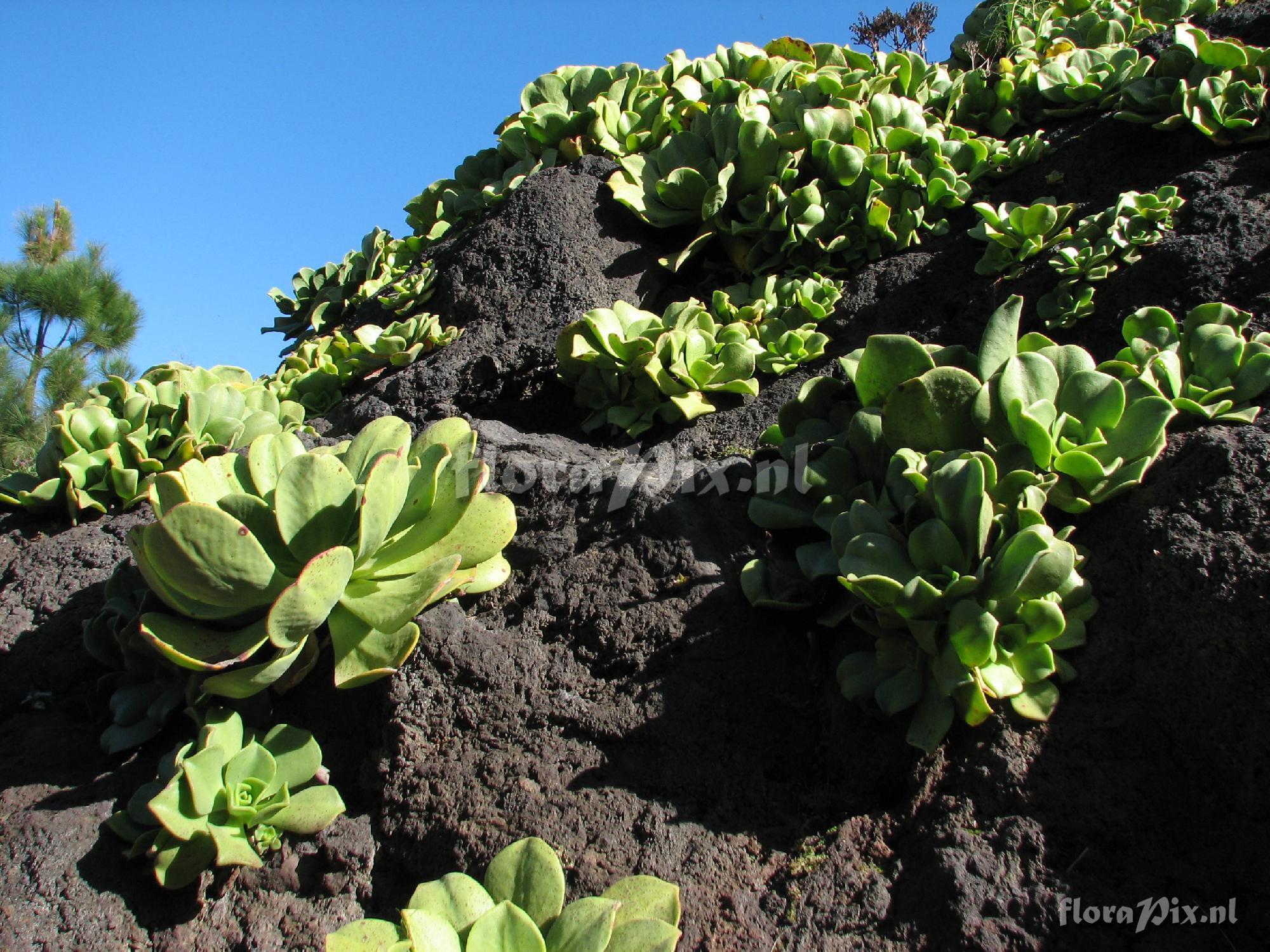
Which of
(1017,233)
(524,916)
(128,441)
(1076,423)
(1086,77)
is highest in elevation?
(1086,77)

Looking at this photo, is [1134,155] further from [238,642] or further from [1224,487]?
[238,642]

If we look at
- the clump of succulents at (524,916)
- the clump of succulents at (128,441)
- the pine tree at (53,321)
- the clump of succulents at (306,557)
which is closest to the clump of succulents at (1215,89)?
the clump of succulents at (306,557)

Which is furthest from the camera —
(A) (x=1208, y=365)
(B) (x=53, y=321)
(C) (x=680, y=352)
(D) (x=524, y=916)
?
(B) (x=53, y=321)

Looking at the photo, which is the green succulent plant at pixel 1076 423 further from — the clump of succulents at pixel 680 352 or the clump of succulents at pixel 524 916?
the clump of succulents at pixel 524 916

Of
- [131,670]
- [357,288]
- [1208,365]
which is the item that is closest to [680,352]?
[1208,365]

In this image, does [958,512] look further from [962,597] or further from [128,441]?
[128,441]

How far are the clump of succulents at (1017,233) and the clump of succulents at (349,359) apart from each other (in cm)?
181

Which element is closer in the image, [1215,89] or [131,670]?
[131,670]

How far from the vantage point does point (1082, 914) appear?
4.86 feet

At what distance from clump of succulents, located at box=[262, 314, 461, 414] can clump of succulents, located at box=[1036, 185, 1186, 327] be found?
6.48 feet

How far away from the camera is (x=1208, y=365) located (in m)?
1.98

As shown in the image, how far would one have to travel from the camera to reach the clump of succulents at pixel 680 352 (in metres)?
2.72

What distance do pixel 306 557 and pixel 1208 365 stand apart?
1.99 m

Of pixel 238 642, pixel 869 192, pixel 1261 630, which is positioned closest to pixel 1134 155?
pixel 869 192
